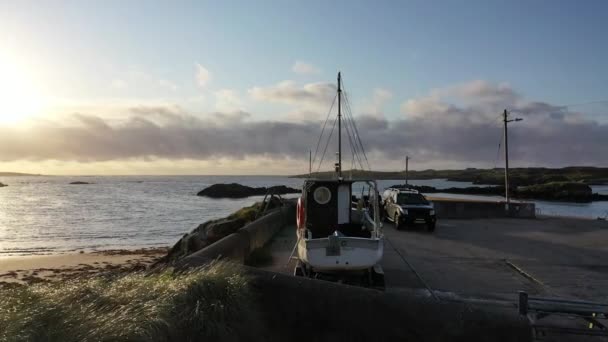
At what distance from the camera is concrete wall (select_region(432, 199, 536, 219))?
28516 millimetres

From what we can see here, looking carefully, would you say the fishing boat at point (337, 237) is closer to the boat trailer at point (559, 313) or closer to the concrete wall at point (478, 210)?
the boat trailer at point (559, 313)

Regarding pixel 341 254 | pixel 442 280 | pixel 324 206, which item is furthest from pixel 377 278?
pixel 324 206

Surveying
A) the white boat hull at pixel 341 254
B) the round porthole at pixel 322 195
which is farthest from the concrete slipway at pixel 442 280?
the round porthole at pixel 322 195

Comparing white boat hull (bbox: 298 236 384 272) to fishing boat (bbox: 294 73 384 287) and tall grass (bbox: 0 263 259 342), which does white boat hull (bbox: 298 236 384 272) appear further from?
tall grass (bbox: 0 263 259 342)

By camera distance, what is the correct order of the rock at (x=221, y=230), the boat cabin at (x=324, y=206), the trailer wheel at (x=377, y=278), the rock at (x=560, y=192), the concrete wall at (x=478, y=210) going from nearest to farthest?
the trailer wheel at (x=377, y=278), the boat cabin at (x=324, y=206), the rock at (x=221, y=230), the concrete wall at (x=478, y=210), the rock at (x=560, y=192)

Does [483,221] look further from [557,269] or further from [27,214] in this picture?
[27,214]

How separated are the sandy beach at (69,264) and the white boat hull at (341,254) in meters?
11.2

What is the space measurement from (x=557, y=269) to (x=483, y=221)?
46.3 feet

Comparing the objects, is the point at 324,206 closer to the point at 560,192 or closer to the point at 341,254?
the point at 341,254

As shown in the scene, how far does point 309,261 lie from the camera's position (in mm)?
9703

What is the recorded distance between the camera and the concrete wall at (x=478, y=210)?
28.5 metres

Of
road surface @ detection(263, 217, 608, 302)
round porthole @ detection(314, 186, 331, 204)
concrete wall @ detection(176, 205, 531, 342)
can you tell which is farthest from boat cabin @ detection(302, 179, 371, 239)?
concrete wall @ detection(176, 205, 531, 342)

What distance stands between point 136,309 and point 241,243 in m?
7.51

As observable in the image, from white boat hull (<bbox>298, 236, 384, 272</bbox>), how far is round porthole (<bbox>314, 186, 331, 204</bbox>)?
372 cm
